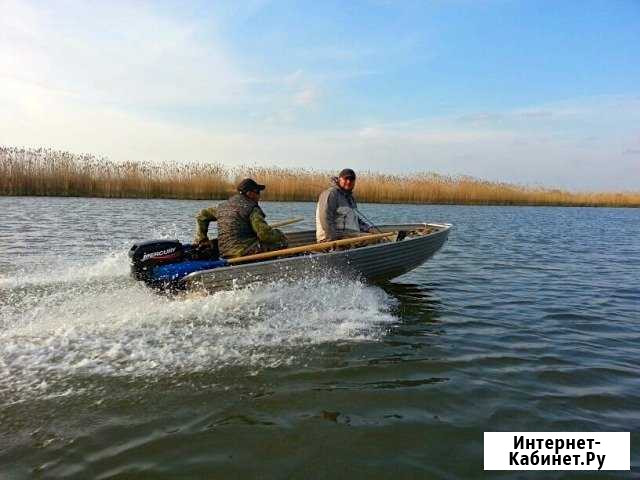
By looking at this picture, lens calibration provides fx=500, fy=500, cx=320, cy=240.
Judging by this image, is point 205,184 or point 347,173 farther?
point 205,184

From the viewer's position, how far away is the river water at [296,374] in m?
2.95

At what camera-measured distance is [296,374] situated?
13.4 ft

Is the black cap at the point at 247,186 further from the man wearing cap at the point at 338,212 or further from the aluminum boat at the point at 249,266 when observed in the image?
the man wearing cap at the point at 338,212

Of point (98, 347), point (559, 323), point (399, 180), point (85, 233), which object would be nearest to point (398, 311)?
point (559, 323)

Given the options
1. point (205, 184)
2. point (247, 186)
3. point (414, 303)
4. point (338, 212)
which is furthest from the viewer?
point (205, 184)

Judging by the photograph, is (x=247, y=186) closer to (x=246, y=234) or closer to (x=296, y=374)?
(x=246, y=234)

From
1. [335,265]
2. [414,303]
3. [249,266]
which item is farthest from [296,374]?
[414,303]

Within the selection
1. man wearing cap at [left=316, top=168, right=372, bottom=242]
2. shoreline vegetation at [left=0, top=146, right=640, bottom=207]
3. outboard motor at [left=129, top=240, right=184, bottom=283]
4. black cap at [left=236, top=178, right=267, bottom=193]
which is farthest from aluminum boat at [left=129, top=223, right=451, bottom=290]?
shoreline vegetation at [left=0, top=146, right=640, bottom=207]

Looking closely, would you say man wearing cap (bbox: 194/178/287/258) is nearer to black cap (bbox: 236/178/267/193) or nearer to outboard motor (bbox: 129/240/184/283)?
black cap (bbox: 236/178/267/193)

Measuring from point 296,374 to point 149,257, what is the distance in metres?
2.96

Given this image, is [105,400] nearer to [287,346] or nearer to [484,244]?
[287,346]

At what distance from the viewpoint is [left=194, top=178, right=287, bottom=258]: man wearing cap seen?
A: 6465 millimetres

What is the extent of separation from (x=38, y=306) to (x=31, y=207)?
47.1ft

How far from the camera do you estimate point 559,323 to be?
6.05 metres
